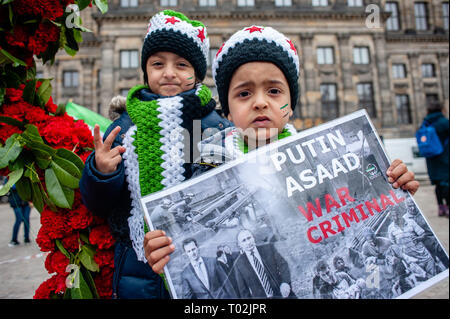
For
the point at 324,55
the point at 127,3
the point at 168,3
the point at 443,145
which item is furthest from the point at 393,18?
the point at 443,145

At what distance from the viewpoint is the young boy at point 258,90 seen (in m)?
1.29

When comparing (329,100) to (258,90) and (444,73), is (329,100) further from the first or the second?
(258,90)

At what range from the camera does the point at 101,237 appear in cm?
173

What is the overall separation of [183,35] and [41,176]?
3.59 feet

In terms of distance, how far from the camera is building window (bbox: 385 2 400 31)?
28.5 metres

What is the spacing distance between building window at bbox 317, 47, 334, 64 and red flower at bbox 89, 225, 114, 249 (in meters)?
24.9

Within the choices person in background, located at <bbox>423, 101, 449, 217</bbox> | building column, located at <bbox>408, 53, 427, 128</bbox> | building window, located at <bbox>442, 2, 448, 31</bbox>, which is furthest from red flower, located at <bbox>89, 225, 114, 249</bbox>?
building window, located at <bbox>442, 2, 448, 31</bbox>

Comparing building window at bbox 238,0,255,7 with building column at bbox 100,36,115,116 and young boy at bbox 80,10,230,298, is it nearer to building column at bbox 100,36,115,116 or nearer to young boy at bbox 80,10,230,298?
building column at bbox 100,36,115,116

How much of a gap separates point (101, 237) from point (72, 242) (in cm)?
19

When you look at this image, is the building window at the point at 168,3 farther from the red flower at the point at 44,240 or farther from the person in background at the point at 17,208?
the red flower at the point at 44,240

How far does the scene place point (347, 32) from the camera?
23.9m
